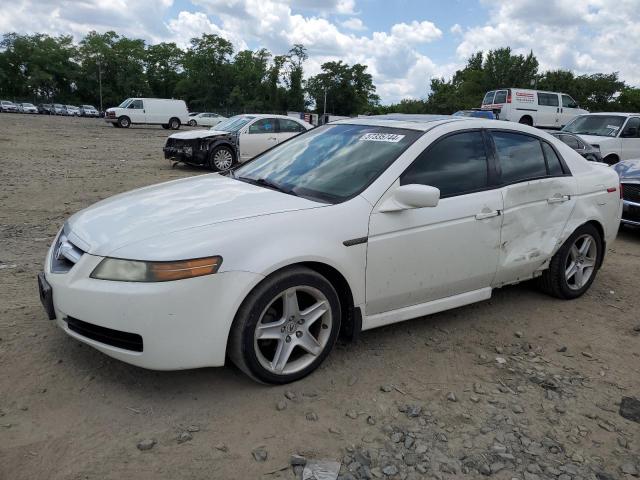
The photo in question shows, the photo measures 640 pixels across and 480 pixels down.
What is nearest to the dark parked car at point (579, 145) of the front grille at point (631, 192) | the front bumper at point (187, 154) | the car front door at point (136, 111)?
the front grille at point (631, 192)

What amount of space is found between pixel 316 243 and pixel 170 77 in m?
92.3

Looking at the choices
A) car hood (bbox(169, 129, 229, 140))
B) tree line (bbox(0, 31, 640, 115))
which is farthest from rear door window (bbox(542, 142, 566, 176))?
tree line (bbox(0, 31, 640, 115))

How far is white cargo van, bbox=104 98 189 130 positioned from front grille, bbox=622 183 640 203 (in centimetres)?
3112

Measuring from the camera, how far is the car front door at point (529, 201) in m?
3.97

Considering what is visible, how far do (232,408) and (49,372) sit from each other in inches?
45.5

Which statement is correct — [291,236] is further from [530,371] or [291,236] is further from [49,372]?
[530,371]

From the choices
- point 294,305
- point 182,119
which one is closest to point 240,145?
point 294,305

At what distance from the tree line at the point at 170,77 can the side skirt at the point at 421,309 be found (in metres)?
70.9

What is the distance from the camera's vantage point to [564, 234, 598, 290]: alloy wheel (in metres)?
4.68

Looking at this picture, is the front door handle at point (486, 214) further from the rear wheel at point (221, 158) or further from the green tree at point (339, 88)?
the green tree at point (339, 88)

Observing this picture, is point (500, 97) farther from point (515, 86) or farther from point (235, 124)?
point (515, 86)

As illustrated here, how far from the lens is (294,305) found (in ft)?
9.92

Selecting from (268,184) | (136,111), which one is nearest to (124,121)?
(136,111)

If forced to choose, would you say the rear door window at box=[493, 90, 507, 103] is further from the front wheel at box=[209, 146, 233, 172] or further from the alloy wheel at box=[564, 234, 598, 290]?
the alloy wheel at box=[564, 234, 598, 290]
